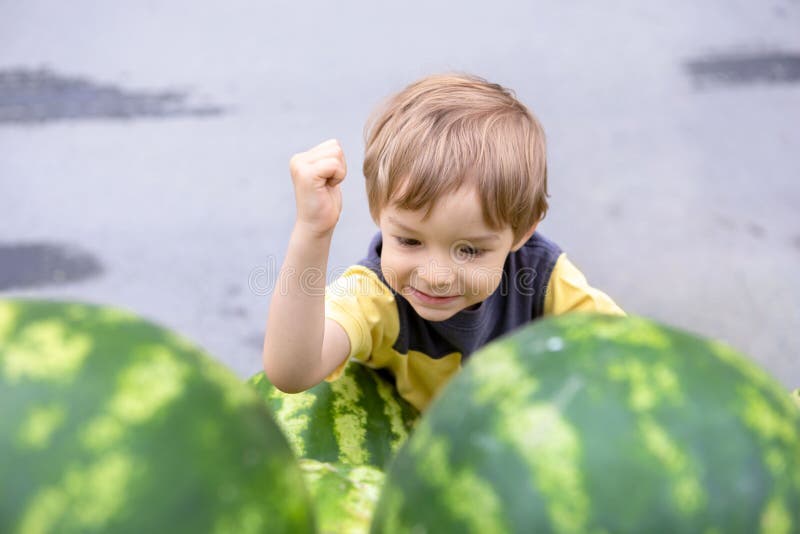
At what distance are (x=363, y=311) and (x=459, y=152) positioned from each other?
33cm

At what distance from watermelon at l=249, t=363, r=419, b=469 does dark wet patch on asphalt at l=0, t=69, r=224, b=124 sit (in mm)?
2181

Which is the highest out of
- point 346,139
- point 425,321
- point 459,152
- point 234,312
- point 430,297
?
point 459,152

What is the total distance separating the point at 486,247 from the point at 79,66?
2740mm

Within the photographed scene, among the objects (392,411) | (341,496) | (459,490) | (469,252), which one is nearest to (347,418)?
(392,411)

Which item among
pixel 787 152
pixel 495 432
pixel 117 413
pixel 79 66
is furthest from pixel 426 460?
pixel 79 66

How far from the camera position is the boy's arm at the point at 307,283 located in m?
1.20

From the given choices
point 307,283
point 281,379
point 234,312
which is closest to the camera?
point 307,283

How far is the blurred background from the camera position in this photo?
2.93 metres

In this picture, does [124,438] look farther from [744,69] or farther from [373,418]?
[744,69]

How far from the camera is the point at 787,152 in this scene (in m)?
3.36

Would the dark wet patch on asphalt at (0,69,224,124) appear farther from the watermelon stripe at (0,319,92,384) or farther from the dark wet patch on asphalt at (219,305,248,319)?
the watermelon stripe at (0,319,92,384)

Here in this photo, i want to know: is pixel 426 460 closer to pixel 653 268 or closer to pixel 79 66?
pixel 653 268

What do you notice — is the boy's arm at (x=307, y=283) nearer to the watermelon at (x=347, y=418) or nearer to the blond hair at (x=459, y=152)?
the watermelon at (x=347, y=418)

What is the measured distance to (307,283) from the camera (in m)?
Answer: 1.28
